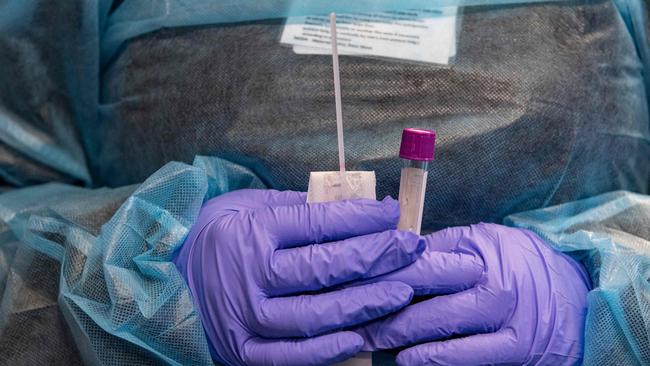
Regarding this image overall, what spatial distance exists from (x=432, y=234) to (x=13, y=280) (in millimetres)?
495

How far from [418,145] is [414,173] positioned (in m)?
0.04

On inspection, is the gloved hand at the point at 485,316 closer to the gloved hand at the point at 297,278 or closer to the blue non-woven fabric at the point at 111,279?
the gloved hand at the point at 297,278

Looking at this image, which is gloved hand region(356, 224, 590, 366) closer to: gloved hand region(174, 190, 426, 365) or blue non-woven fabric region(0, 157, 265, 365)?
gloved hand region(174, 190, 426, 365)

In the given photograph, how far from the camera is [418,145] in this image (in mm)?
746

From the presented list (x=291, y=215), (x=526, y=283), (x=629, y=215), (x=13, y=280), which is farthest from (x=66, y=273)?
(x=629, y=215)

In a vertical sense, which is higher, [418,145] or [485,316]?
[418,145]

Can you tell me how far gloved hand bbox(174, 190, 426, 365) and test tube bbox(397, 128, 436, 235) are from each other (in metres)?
0.02

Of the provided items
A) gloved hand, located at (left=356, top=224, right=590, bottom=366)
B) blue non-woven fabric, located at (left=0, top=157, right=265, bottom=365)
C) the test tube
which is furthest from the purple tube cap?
blue non-woven fabric, located at (left=0, top=157, right=265, bottom=365)

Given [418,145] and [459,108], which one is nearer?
[418,145]

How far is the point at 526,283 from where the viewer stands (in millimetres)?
790

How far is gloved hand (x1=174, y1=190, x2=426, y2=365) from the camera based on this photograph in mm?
740

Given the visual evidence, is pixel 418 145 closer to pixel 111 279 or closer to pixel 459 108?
pixel 459 108

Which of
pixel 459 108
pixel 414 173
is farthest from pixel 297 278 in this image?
pixel 459 108

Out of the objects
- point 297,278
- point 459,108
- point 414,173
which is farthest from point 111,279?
point 459,108
